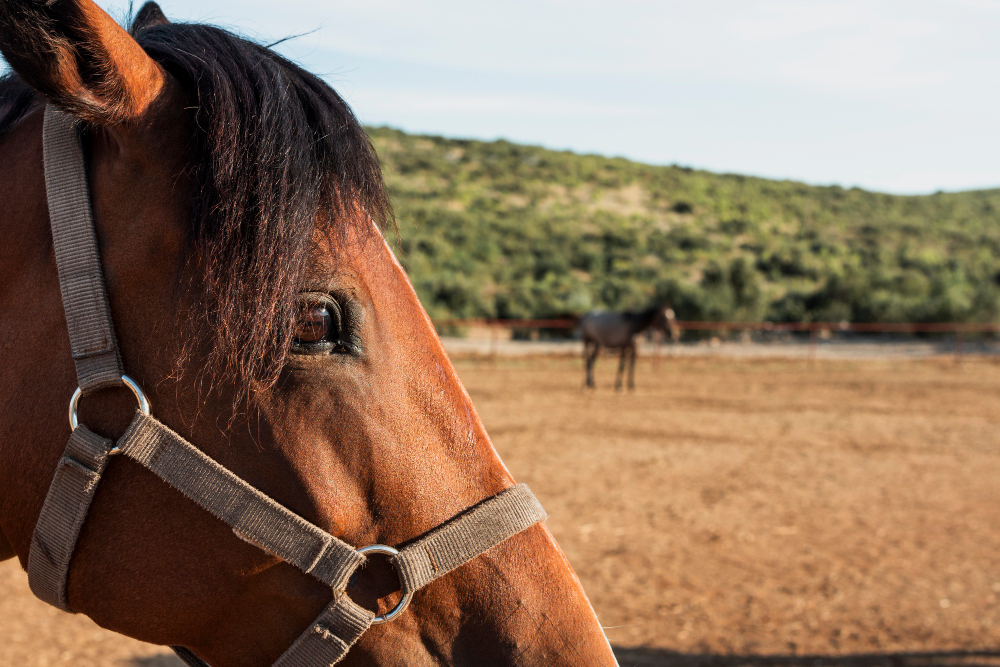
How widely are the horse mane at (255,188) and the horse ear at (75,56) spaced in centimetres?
11

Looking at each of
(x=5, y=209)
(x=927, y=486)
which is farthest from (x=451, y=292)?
(x=5, y=209)

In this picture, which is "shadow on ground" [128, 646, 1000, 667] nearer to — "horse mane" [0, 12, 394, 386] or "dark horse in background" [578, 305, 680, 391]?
"horse mane" [0, 12, 394, 386]

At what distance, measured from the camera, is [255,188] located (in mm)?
1061

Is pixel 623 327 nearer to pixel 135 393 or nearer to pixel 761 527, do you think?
pixel 761 527

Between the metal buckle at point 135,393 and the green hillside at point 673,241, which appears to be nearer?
the metal buckle at point 135,393

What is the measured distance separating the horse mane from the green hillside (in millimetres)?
9984

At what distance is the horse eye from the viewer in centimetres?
106

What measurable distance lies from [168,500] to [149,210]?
0.43 m

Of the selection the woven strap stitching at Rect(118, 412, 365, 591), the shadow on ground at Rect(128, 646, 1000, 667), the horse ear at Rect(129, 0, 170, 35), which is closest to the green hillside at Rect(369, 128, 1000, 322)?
the shadow on ground at Rect(128, 646, 1000, 667)

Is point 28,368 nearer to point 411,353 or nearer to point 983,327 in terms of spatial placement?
point 411,353

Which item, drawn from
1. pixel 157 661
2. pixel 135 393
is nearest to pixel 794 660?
pixel 157 661

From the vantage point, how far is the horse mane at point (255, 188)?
3.37 feet

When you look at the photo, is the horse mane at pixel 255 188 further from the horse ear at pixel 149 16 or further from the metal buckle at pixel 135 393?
the horse ear at pixel 149 16

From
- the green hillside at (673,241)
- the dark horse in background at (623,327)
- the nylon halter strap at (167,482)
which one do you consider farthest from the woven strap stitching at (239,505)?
the dark horse in background at (623,327)
